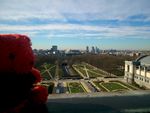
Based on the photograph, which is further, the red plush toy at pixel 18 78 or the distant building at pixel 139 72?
the distant building at pixel 139 72

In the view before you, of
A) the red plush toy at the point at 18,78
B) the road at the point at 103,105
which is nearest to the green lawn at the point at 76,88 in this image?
the road at the point at 103,105

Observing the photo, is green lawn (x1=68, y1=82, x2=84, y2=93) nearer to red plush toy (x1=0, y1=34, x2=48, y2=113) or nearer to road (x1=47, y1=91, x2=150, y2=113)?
road (x1=47, y1=91, x2=150, y2=113)

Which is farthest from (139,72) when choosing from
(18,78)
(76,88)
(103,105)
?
(18,78)

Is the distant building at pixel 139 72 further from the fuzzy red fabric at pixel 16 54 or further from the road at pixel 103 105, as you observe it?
the fuzzy red fabric at pixel 16 54

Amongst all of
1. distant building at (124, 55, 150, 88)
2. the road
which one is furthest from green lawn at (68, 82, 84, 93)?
the road

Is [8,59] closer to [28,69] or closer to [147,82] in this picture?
[28,69]

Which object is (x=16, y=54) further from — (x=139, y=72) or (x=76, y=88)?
(x=139, y=72)

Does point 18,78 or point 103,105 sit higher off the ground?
point 18,78

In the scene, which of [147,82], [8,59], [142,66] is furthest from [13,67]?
[142,66]
